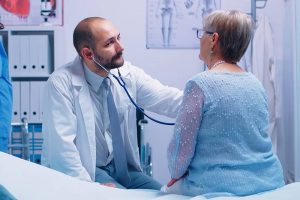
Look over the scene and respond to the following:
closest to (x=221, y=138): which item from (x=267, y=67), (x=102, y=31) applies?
(x=102, y=31)

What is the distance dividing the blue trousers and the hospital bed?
492 mm

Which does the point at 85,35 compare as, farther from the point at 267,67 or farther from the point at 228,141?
the point at 267,67

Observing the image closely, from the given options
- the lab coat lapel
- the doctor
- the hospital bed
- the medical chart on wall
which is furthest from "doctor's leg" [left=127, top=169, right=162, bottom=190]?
the medical chart on wall

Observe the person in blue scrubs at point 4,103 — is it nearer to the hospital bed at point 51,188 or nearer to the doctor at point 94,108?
the doctor at point 94,108

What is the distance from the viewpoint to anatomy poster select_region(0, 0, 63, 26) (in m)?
3.55

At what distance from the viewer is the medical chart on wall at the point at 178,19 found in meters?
3.60

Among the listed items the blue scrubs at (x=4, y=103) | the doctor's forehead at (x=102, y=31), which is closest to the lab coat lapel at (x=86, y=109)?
the doctor's forehead at (x=102, y=31)

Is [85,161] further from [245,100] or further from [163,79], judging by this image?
[163,79]

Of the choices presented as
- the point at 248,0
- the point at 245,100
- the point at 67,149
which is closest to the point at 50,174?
the point at 67,149

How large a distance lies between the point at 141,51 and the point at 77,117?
1691 millimetres

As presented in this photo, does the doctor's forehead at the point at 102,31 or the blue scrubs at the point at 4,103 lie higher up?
the doctor's forehead at the point at 102,31

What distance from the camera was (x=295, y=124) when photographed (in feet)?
9.86

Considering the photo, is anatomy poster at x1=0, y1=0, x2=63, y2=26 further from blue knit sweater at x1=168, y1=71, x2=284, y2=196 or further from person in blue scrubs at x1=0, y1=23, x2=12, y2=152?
blue knit sweater at x1=168, y1=71, x2=284, y2=196

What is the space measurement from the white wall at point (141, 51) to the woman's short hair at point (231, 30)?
2063 millimetres
